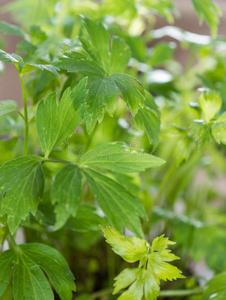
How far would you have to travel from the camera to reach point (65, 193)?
391mm

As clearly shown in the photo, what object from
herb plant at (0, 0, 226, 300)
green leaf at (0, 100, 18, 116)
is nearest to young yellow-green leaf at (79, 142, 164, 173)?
herb plant at (0, 0, 226, 300)

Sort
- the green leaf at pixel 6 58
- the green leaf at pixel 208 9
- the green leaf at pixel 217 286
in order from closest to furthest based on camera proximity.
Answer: the green leaf at pixel 6 58 → the green leaf at pixel 217 286 → the green leaf at pixel 208 9

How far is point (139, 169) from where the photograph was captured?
399 mm

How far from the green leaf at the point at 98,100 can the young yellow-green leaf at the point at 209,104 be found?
0.47 feet

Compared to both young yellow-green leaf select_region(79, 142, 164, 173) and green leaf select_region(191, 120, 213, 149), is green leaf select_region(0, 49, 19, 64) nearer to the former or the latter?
young yellow-green leaf select_region(79, 142, 164, 173)

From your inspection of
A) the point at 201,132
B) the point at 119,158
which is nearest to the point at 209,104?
the point at 201,132

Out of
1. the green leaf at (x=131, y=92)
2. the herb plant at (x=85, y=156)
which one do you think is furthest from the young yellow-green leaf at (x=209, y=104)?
the green leaf at (x=131, y=92)

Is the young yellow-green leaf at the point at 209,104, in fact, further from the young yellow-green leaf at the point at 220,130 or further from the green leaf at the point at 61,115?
the green leaf at the point at 61,115

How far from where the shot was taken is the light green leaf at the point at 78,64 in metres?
0.40

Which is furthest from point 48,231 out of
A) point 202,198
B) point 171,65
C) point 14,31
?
point 171,65

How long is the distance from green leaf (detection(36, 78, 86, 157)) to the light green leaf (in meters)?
0.03

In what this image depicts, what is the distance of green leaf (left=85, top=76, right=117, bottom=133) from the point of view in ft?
1.25

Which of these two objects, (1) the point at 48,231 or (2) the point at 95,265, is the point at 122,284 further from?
(2) the point at 95,265

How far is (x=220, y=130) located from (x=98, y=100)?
Answer: 156 mm
